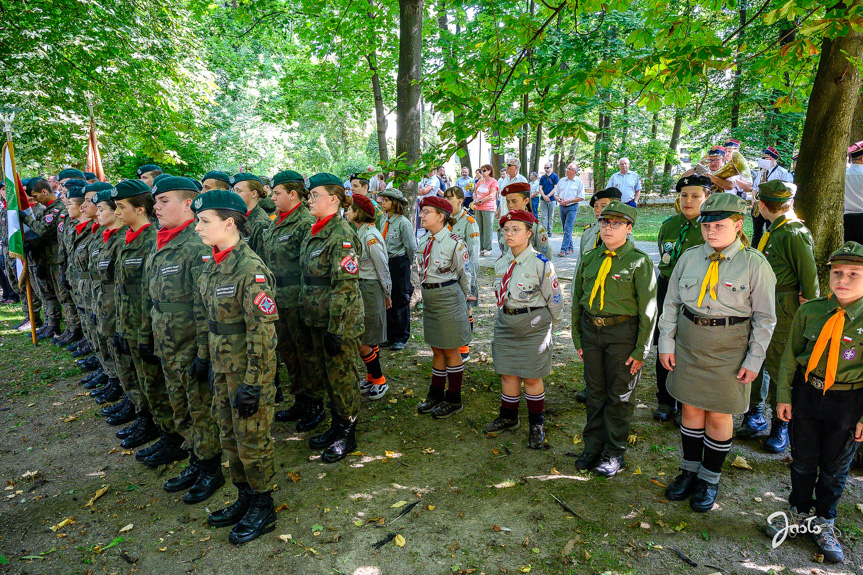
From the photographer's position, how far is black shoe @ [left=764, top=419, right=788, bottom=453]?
4.54m

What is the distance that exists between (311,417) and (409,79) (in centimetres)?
537

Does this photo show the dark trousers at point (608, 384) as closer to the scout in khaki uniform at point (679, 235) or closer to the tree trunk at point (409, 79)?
the scout in khaki uniform at point (679, 235)

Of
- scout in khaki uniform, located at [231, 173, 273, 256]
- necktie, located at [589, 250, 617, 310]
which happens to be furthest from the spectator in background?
necktie, located at [589, 250, 617, 310]

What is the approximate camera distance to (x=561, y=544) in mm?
3488

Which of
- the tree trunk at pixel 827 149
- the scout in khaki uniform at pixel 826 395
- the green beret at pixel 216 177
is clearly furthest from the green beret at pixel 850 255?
the green beret at pixel 216 177

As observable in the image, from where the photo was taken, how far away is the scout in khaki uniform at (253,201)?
535 cm

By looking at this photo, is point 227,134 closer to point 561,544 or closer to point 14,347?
point 14,347

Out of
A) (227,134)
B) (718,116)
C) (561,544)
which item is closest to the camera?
(561,544)

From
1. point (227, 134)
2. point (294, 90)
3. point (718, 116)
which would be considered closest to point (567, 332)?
point (294, 90)

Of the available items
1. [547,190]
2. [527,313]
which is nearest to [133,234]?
[527,313]

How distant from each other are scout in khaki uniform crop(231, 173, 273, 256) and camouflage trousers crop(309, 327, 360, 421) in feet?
5.00

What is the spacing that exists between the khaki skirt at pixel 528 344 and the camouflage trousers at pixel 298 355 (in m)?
1.98

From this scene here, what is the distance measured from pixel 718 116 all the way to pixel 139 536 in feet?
76.4

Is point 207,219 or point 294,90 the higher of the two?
point 294,90
